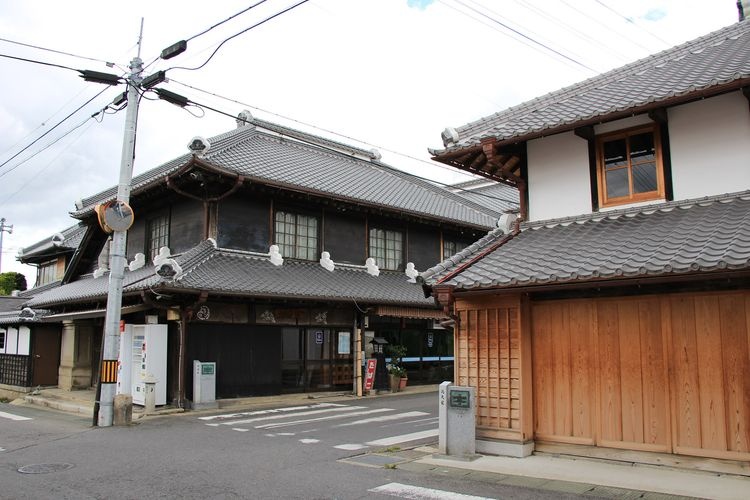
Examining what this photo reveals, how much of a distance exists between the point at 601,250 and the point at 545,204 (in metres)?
2.23

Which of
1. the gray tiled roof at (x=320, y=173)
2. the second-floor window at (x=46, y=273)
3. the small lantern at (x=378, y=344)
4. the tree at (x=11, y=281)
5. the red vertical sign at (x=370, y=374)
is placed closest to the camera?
the gray tiled roof at (x=320, y=173)

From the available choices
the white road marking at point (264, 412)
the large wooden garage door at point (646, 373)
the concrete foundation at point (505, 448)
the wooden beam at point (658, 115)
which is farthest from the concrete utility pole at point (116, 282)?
the wooden beam at point (658, 115)

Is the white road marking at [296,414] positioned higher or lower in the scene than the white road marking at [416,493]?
lower

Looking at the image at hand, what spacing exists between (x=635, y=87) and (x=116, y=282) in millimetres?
11468

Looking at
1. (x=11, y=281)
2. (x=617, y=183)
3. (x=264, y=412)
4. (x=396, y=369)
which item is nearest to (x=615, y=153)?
(x=617, y=183)

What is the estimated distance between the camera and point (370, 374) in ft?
65.1

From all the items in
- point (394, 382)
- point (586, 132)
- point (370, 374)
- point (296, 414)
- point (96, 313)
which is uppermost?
point (586, 132)

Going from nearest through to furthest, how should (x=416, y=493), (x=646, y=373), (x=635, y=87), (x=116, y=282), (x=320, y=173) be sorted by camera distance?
(x=416, y=493), (x=646, y=373), (x=635, y=87), (x=116, y=282), (x=320, y=173)

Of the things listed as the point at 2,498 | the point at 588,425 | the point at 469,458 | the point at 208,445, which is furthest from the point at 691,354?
the point at 2,498

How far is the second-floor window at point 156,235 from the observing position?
64.4ft

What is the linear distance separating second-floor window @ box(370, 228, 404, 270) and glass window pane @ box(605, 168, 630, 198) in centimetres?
1284

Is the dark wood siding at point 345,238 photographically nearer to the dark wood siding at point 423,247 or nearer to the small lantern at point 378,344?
the dark wood siding at point 423,247

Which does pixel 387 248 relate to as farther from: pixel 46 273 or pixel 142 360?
pixel 46 273

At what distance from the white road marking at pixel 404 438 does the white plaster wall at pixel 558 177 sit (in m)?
4.79
